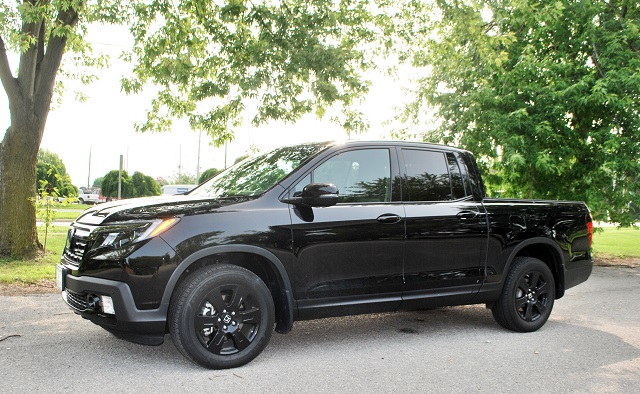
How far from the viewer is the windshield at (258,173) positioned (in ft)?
16.9

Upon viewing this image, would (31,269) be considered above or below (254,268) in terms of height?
below

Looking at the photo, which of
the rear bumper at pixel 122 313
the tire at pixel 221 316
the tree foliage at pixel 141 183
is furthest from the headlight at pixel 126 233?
the tree foliage at pixel 141 183

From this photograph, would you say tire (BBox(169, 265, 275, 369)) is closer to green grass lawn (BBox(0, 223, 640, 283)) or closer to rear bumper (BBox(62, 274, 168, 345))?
rear bumper (BBox(62, 274, 168, 345))

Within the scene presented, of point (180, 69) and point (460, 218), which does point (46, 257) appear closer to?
point (180, 69)

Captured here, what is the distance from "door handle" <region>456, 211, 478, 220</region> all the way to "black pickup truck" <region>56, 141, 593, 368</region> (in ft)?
0.03

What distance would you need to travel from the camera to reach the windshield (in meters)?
5.16

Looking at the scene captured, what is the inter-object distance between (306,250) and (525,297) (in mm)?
2703

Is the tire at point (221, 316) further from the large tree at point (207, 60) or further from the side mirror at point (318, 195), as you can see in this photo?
the large tree at point (207, 60)

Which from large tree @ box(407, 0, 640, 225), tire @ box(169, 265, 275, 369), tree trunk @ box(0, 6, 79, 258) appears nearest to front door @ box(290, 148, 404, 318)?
tire @ box(169, 265, 275, 369)

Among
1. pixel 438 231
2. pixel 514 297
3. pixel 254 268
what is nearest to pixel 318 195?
pixel 254 268

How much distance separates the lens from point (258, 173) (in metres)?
5.44

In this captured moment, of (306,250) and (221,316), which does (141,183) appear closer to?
(306,250)

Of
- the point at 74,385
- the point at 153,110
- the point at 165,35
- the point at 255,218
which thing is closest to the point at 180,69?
the point at 165,35

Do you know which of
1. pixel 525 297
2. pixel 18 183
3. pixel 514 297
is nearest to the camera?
pixel 514 297
